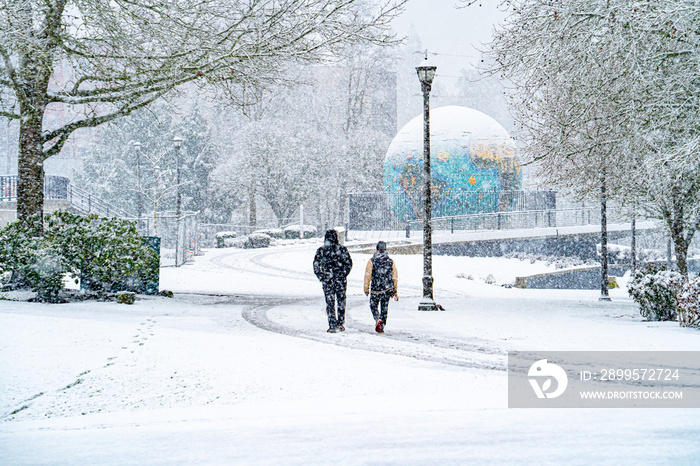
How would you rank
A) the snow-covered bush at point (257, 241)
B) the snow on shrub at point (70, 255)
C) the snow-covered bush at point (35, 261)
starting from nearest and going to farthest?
the snow-covered bush at point (35, 261)
the snow on shrub at point (70, 255)
the snow-covered bush at point (257, 241)

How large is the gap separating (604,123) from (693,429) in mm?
8541

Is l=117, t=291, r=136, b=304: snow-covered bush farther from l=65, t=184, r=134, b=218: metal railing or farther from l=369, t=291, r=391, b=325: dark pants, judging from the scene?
l=65, t=184, r=134, b=218: metal railing

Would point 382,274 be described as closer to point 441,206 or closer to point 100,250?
point 100,250

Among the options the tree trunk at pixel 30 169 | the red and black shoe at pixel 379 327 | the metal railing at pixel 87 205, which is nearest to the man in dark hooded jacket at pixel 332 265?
the red and black shoe at pixel 379 327

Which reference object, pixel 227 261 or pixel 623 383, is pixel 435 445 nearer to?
pixel 623 383

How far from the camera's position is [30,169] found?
14.0 meters

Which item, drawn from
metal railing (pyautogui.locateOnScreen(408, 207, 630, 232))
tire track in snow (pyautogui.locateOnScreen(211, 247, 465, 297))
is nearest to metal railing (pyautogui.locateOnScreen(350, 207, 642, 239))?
metal railing (pyautogui.locateOnScreen(408, 207, 630, 232))

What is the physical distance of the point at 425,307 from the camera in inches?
532

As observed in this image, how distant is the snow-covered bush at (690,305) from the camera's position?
10648 mm

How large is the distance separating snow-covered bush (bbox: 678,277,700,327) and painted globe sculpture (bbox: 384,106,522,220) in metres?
23.0

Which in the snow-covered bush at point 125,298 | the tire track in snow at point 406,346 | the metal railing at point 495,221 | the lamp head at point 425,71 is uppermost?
the lamp head at point 425,71

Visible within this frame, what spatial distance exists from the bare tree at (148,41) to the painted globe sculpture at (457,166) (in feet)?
65.1

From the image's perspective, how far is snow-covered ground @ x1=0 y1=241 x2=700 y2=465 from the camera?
4426 millimetres

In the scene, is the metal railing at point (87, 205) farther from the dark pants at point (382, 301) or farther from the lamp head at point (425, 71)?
the dark pants at point (382, 301)
